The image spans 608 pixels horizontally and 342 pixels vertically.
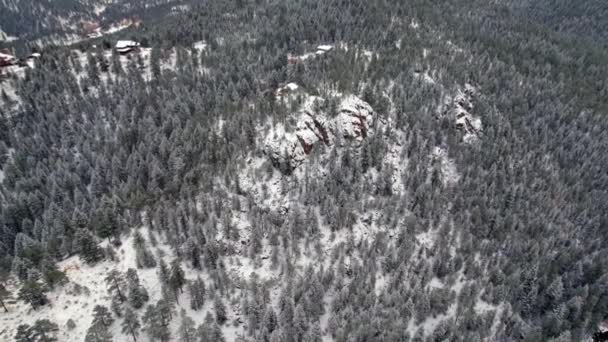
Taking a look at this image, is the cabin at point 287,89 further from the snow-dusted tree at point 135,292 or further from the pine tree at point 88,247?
the snow-dusted tree at point 135,292

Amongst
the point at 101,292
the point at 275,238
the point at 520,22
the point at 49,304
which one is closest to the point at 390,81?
the point at 275,238

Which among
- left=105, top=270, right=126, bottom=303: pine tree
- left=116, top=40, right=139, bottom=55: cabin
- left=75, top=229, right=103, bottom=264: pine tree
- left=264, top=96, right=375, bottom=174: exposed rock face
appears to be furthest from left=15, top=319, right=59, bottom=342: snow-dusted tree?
left=116, top=40, right=139, bottom=55: cabin

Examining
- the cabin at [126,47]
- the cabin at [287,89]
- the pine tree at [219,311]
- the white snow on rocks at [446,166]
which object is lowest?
the pine tree at [219,311]

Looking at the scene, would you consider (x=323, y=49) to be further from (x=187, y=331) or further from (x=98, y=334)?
(x=98, y=334)

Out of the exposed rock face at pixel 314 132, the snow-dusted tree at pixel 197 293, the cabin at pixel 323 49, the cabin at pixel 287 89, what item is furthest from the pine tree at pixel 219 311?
the cabin at pixel 323 49

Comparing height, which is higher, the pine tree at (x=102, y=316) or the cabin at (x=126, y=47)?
the cabin at (x=126, y=47)

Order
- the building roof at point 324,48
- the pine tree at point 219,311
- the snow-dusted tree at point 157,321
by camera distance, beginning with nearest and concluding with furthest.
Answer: the snow-dusted tree at point 157,321 → the pine tree at point 219,311 → the building roof at point 324,48

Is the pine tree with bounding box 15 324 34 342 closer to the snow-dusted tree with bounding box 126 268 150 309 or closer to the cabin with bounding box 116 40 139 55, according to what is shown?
the snow-dusted tree with bounding box 126 268 150 309
